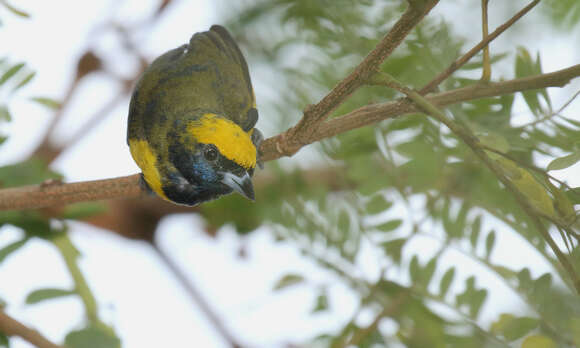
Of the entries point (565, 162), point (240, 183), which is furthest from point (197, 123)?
point (565, 162)

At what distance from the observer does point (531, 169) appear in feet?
2.38

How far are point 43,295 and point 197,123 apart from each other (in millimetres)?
567

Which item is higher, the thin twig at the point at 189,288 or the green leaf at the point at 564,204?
the thin twig at the point at 189,288

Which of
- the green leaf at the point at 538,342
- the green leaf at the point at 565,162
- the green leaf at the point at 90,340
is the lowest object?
the green leaf at the point at 538,342

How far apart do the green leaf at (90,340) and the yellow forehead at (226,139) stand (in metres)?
0.55

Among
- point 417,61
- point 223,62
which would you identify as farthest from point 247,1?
point 417,61

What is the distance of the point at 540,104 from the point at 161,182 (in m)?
0.94

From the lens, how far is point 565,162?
0.69m

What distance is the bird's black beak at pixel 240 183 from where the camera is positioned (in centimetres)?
147

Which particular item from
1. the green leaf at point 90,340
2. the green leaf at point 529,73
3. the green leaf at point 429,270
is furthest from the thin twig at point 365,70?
the green leaf at point 90,340

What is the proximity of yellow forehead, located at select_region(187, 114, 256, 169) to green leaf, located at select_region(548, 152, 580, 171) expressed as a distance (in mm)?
888

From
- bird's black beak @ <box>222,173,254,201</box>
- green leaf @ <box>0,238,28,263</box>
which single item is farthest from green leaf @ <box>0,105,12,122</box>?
bird's black beak @ <box>222,173,254,201</box>

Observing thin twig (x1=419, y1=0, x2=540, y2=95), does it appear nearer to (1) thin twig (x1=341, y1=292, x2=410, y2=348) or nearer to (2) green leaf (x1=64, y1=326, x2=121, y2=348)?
(1) thin twig (x1=341, y1=292, x2=410, y2=348)

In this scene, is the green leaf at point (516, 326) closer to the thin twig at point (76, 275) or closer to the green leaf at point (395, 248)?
the green leaf at point (395, 248)
